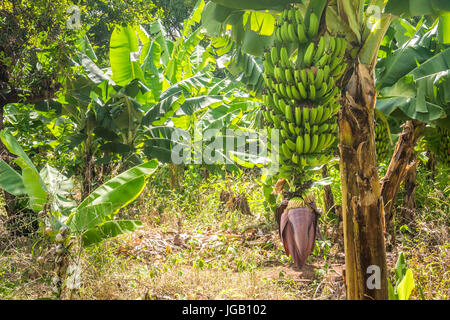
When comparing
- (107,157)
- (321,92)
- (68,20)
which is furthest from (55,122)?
(321,92)

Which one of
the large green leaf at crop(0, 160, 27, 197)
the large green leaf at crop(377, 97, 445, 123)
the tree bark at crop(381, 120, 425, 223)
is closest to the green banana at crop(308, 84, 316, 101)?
the large green leaf at crop(377, 97, 445, 123)

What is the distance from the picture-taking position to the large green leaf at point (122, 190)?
333 cm

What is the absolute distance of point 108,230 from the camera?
3.39 metres

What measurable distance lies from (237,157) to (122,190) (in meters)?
2.28

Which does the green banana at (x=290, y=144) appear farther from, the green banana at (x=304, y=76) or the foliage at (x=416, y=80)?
the foliage at (x=416, y=80)

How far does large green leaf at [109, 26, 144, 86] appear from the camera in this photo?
5242mm

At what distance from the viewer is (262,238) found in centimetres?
480

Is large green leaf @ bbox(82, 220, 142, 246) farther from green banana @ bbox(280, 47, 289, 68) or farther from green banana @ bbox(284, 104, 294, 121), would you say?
green banana @ bbox(280, 47, 289, 68)

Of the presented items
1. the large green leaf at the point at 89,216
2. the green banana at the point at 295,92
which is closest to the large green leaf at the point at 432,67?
the green banana at the point at 295,92

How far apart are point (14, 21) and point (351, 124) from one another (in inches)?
144

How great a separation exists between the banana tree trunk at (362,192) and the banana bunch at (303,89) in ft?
0.39

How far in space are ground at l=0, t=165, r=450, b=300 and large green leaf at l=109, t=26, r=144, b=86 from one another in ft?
6.08

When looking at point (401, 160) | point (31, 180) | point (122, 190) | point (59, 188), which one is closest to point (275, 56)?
point (122, 190)
